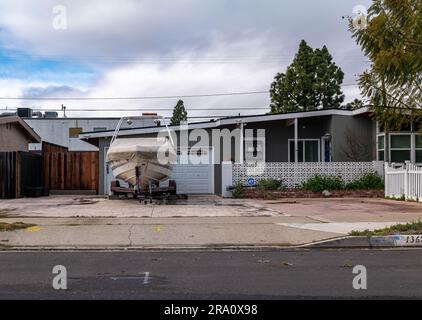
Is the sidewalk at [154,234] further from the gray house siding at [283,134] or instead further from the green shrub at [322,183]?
the gray house siding at [283,134]

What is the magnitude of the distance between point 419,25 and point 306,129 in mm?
16087

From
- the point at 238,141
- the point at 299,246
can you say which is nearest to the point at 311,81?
the point at 238,141

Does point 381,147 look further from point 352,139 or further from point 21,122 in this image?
point 21,122

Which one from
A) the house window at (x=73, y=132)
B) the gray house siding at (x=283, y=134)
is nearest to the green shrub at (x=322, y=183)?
the gray house siding at (x=283, y=134)

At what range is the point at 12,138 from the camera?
1068 inches

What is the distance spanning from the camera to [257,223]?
1361cm

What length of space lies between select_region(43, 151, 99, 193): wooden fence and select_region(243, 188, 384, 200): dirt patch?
7.87 m

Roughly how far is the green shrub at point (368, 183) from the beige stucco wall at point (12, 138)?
615 inches

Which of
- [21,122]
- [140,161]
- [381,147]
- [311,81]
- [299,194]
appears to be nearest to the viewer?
[140,161]

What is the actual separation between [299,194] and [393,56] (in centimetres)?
1196

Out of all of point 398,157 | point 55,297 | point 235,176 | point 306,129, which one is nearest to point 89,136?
point 235,176

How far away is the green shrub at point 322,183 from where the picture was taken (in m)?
23.4

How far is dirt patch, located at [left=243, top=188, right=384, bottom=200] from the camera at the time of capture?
893 inches
